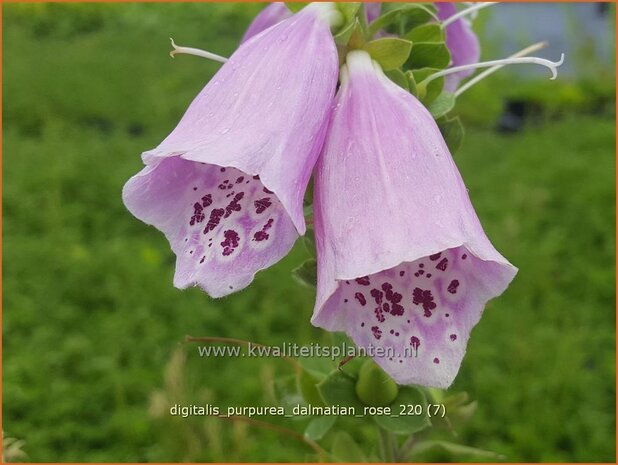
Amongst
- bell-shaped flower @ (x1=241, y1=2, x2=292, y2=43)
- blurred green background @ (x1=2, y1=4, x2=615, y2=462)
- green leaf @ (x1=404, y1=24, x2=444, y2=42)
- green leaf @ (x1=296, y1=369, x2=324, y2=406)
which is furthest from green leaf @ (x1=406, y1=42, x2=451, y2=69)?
blurred green background @ (x1=2, y1=4, x2=615, y2=462)

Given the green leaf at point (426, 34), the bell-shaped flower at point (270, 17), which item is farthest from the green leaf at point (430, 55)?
the bell-shaped flower at point (270, 17)

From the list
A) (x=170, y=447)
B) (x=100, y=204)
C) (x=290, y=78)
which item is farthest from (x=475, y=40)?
(x=100, y=204)

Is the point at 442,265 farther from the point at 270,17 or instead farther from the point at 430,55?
the point at 270,17

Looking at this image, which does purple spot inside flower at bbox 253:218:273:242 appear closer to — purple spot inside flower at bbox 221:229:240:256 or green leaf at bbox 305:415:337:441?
purple spot inside flower at bbox 221:229:240:256

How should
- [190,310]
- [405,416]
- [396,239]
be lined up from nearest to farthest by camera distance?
Result: 1. [396,239]
2. [405,416]
3. [190,310]

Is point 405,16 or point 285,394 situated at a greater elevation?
point 405,16

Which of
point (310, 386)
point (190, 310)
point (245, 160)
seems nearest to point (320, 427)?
point (310, 386)
